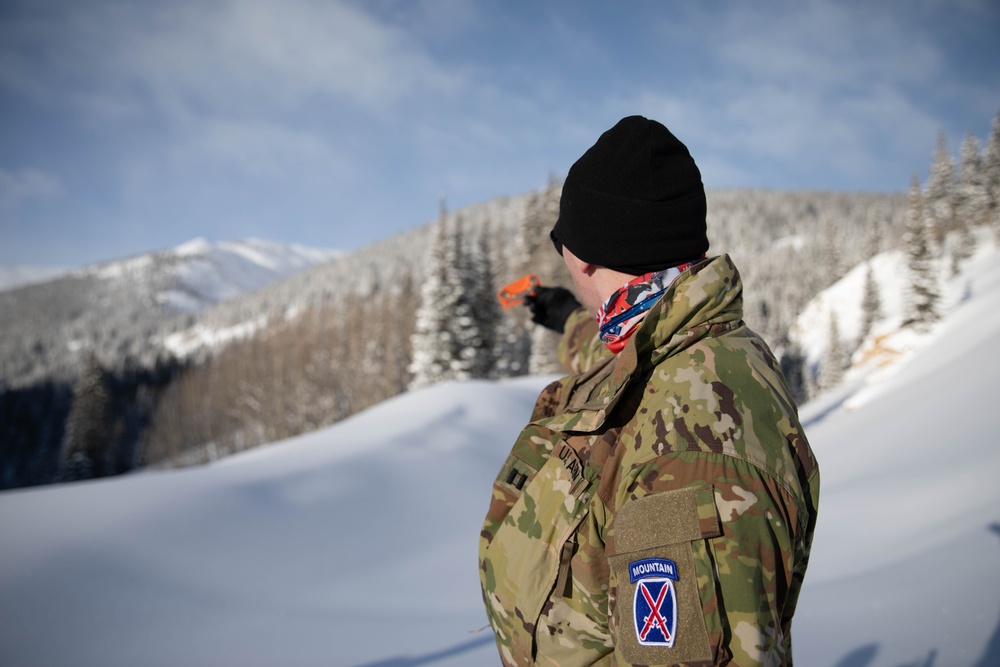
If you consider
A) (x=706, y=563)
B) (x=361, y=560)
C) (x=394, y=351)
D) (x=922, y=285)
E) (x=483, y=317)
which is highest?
(x=394, y=351)

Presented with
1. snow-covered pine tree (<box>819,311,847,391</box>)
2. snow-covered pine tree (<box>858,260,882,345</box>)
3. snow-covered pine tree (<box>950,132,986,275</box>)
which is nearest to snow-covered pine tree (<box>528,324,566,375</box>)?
snow-covered pine tree (<box>819,311,847,391</box>)

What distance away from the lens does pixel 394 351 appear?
121 ft

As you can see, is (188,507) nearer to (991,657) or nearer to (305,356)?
(991,657)

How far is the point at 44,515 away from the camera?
4395 millimetres

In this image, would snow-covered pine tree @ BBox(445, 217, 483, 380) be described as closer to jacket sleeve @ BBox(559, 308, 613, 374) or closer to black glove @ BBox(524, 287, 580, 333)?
black glove @ BBox(524, 287, 580, 333)

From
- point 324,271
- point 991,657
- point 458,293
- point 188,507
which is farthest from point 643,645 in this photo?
point 324,271

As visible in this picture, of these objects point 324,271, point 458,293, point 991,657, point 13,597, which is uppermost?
point 324,271

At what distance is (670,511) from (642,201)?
806 millimetres

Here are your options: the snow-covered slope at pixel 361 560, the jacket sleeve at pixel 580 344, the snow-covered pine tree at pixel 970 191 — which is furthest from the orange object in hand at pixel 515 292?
the snow-covered pine tree at pixel 970 191

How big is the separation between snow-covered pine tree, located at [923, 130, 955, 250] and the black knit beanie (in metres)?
58.4

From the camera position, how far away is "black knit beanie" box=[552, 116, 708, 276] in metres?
1.40

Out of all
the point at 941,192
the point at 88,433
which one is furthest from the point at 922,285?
the point at 88,433

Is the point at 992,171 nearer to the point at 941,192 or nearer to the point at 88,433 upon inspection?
the point at 941,192

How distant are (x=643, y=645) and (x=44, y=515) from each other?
5.44 m
